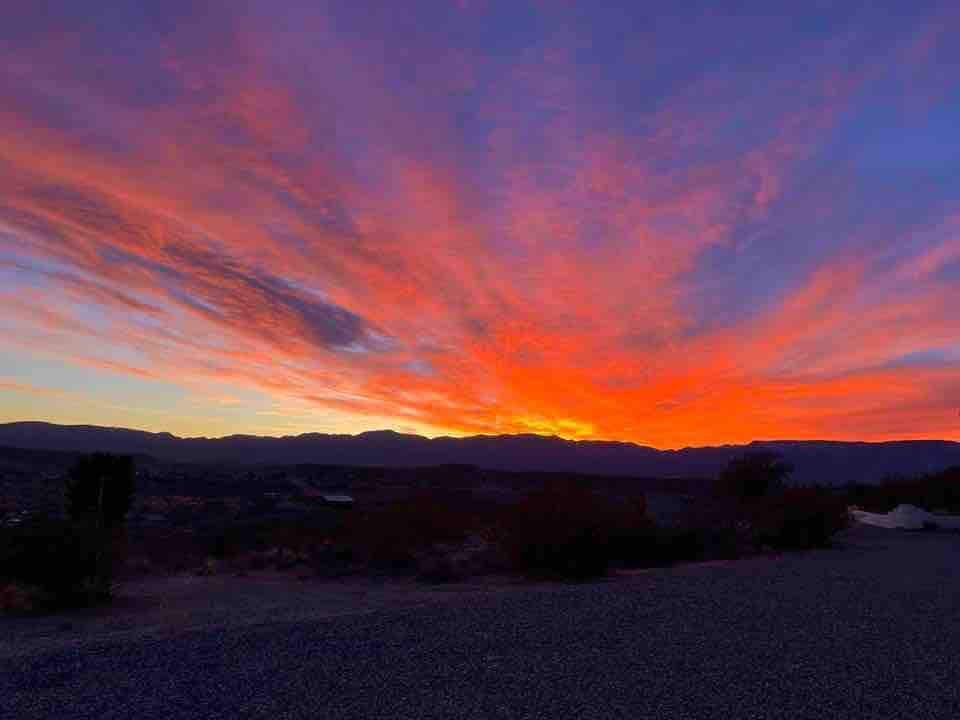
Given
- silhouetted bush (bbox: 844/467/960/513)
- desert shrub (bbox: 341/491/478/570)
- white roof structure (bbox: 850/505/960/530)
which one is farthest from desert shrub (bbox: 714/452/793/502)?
desert shrub (bbox: 341/491/478/570)

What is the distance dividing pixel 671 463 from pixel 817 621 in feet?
390

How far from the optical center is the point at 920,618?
34.4 ft

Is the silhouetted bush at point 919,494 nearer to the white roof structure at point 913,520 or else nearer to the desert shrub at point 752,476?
the white roof structure at point 913,520

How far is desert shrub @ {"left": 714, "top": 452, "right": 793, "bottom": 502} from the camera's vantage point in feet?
100

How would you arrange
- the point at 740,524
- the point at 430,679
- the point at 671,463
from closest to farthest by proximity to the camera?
the point at 430,679
the point at 740,524
the point at 671,463

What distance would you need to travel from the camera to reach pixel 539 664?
772 cm

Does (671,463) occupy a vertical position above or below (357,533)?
above

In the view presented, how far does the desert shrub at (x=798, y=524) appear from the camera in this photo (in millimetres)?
20969

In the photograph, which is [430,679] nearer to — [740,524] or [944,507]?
[740,524]

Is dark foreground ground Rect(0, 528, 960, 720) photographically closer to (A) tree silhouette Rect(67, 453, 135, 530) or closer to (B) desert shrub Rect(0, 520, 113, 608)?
(B) desert shrub Rect(0, 520, 113, 608)

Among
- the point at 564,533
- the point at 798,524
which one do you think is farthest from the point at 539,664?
the point at 798,524

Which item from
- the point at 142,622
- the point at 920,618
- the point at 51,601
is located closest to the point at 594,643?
the point at 920,618

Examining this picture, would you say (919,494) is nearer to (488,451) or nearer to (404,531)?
(404,531)

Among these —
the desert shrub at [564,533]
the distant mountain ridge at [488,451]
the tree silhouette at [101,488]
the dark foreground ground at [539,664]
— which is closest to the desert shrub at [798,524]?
the desert shrub at [564,533]
